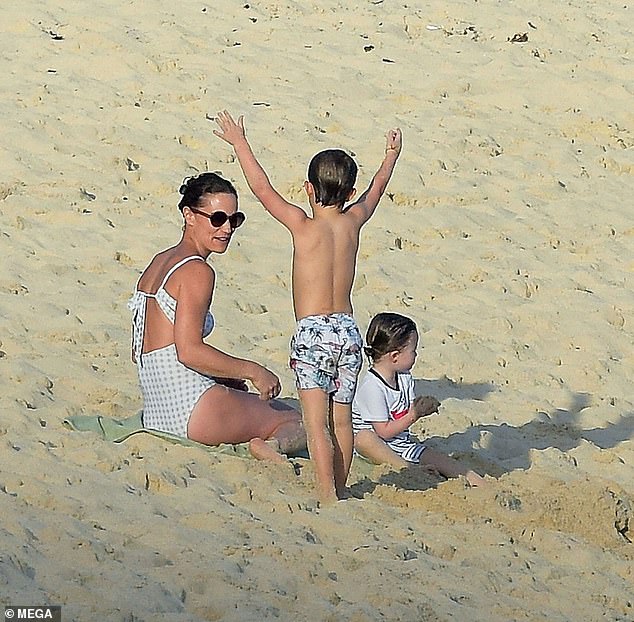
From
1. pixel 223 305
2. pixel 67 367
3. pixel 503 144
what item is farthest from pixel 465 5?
pixel 67 367

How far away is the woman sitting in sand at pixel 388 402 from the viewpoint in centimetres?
528

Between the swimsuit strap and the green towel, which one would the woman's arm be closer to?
the swimsuit strap

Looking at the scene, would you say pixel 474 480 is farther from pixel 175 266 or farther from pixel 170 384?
pixel 175 266

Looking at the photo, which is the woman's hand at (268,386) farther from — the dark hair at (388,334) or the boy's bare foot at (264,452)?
the dark hair at (388,334)

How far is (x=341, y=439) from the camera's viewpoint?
489 centimetres

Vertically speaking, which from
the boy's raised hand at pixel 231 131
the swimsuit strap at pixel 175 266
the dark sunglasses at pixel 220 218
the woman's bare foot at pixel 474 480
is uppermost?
the boy's raised hand at pixel 231 131

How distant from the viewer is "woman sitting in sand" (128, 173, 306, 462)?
5141 mm

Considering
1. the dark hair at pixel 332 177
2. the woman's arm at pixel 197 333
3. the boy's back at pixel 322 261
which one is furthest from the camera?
the woman's arm at pixel 197 333

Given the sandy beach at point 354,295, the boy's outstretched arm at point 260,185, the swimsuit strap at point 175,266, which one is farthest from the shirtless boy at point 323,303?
the swimsuit strap at point 175,266

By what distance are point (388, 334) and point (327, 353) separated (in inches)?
21.9

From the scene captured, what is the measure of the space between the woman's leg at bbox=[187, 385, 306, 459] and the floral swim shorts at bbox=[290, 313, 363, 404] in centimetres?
53

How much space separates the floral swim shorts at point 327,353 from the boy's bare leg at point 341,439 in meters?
0.07

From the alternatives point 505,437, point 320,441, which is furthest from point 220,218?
point 505,437

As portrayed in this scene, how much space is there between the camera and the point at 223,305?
724cm
